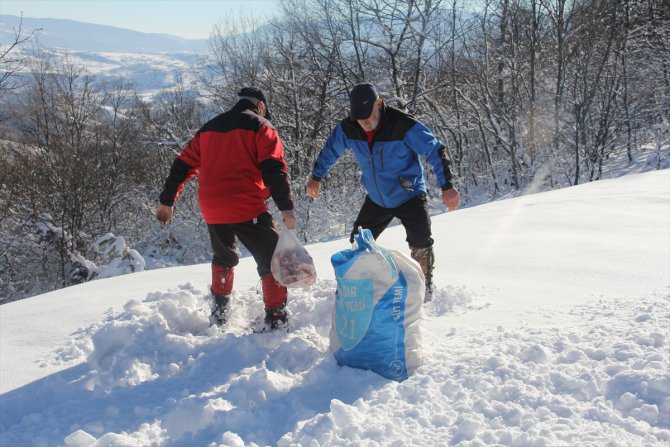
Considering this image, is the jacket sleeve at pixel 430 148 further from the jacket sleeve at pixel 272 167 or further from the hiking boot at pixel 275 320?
the hiking boot at pixel 275 320

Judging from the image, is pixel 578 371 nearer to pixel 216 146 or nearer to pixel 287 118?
pixel 216 146

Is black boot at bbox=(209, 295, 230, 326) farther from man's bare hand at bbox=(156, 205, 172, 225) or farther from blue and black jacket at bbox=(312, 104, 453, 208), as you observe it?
blue and black jacket at bbox=(312, 104, 453, 208)

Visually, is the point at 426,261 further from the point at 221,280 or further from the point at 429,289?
the point at 221,280

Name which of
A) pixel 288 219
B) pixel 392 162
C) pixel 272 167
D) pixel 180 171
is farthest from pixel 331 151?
pixel 180 171

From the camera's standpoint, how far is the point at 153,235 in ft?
64.5

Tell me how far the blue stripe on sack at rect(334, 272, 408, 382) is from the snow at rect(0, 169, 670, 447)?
7cm

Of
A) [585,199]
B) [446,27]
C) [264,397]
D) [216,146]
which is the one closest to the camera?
[264,397]

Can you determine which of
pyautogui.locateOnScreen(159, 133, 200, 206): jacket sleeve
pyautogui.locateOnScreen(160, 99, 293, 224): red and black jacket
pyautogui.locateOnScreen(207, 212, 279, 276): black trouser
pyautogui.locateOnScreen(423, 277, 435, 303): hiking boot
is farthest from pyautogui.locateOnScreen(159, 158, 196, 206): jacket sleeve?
pyautogui.locateOnScreen(423, 277, 435, 303): hiking boot

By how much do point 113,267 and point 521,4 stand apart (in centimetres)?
1553

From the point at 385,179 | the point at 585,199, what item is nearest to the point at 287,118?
the point at 585,199

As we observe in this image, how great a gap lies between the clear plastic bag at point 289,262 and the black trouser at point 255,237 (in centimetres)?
12

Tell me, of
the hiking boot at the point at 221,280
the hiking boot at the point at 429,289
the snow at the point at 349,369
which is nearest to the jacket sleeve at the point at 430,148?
the hiking boot at the point at 429,289

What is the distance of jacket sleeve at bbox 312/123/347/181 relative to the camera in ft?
11.9

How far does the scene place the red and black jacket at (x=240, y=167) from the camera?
2.91 m
